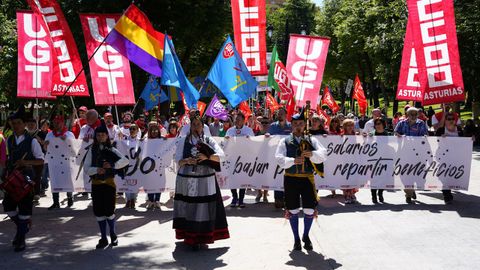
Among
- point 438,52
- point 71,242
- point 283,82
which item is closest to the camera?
point 71,242

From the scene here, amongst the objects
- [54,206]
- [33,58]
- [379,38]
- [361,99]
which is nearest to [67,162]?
[54,206]

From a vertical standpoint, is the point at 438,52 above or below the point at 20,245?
above

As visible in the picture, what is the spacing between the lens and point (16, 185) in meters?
7.07

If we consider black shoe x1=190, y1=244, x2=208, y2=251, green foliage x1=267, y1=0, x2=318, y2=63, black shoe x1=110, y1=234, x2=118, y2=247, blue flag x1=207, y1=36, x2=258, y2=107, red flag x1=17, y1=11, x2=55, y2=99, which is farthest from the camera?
green foliage x1=267, y1=0, x2=318, y2=63

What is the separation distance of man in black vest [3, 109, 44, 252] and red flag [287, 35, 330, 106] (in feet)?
19.9

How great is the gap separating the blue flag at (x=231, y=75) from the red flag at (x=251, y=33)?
1.78 metres

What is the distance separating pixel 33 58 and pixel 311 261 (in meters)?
7.55

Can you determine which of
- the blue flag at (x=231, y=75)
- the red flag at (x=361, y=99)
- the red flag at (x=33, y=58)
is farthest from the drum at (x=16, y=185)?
the red flag at (x=361, y=99)

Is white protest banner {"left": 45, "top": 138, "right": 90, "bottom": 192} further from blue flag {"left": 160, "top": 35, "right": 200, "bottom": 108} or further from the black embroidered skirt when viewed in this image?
the black embroidered skirt

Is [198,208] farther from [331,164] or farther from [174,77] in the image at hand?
[331,164]

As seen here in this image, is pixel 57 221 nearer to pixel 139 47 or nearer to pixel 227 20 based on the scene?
pixel 139 47

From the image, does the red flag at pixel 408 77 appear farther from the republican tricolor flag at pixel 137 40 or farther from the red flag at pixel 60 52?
the red flag at pixel 60 52

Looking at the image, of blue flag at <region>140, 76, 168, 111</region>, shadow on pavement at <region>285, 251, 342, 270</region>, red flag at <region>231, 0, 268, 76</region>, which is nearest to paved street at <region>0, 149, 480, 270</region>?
shadow on pavement at <region>285, 251, 342, 270</region>

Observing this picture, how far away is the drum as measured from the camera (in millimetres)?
7066
